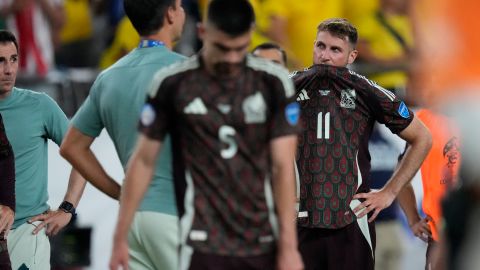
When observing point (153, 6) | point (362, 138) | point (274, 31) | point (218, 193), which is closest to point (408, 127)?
point (362, 138)

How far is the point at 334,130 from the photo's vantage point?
5.97 metres

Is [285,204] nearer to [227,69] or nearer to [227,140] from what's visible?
[227,140]

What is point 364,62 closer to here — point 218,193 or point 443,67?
point 218,193

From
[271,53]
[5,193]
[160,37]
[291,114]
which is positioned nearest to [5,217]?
[5,193]

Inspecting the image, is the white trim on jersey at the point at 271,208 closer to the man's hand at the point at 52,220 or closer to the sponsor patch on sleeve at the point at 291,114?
the sponsor patch on sleeve at the point at 291,114

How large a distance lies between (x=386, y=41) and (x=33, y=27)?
145 inches

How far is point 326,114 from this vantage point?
5.98m

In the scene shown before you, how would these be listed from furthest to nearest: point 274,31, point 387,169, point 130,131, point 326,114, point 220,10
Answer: point 274,31 < point 387,169 < point 326,114 < point 130,131 < point 220,10

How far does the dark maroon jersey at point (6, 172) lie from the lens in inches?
222

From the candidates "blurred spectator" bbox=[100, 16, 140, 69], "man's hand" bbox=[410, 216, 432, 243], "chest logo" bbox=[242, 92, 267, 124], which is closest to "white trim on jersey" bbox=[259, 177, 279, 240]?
"chest logo" bbox=[242, 92, 267, 124]

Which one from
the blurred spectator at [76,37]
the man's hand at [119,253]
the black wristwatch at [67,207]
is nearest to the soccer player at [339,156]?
the black wristwatch at [67,207]

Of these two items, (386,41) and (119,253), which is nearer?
(119,253)

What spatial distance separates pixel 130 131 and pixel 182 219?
917 mm

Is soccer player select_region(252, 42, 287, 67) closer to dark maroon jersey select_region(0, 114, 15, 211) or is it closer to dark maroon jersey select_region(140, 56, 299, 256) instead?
dark maroon jersey select_region(0, 114, 15, 211)
